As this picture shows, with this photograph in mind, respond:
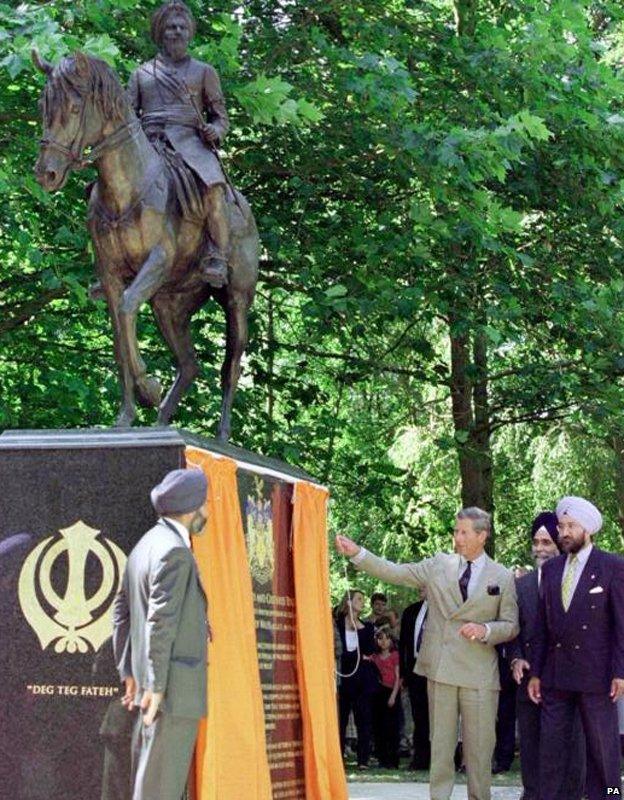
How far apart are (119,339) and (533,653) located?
3.84 m

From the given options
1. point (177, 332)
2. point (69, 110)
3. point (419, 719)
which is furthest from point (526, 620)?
point (419, 719)

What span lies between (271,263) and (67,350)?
231 centimetres

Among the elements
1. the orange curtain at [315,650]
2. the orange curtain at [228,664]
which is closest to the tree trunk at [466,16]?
the orange curtain at [315,650]

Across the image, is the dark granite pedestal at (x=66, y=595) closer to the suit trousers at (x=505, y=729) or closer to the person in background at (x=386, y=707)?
the suit trousers at (x=505, y=729)

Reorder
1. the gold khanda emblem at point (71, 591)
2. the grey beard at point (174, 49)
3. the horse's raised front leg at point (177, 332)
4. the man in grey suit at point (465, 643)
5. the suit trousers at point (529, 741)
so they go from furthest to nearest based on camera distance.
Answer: the suit trousers at point (529, 741), the man in grey suit at point (465, 643), the horse's raised front leg at point (177, 332), the grey beard at point (174, 49), the gold khanda emblem at point (71, 591)

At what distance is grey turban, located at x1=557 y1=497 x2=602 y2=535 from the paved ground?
3.71m

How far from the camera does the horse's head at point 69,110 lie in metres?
10.4

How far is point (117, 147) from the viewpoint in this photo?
35.5 feet

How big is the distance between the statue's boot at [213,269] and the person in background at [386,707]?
1016 cm

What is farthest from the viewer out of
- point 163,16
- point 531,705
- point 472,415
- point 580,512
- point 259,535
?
point 472,415

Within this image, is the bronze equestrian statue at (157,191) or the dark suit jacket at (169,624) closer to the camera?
the dark suit jacket at (169,624)

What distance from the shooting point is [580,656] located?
1233 cm

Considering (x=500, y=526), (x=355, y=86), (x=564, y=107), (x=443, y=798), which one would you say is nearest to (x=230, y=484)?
(x=443, y=798)

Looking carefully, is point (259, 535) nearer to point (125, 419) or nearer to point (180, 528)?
point (125, 419)
